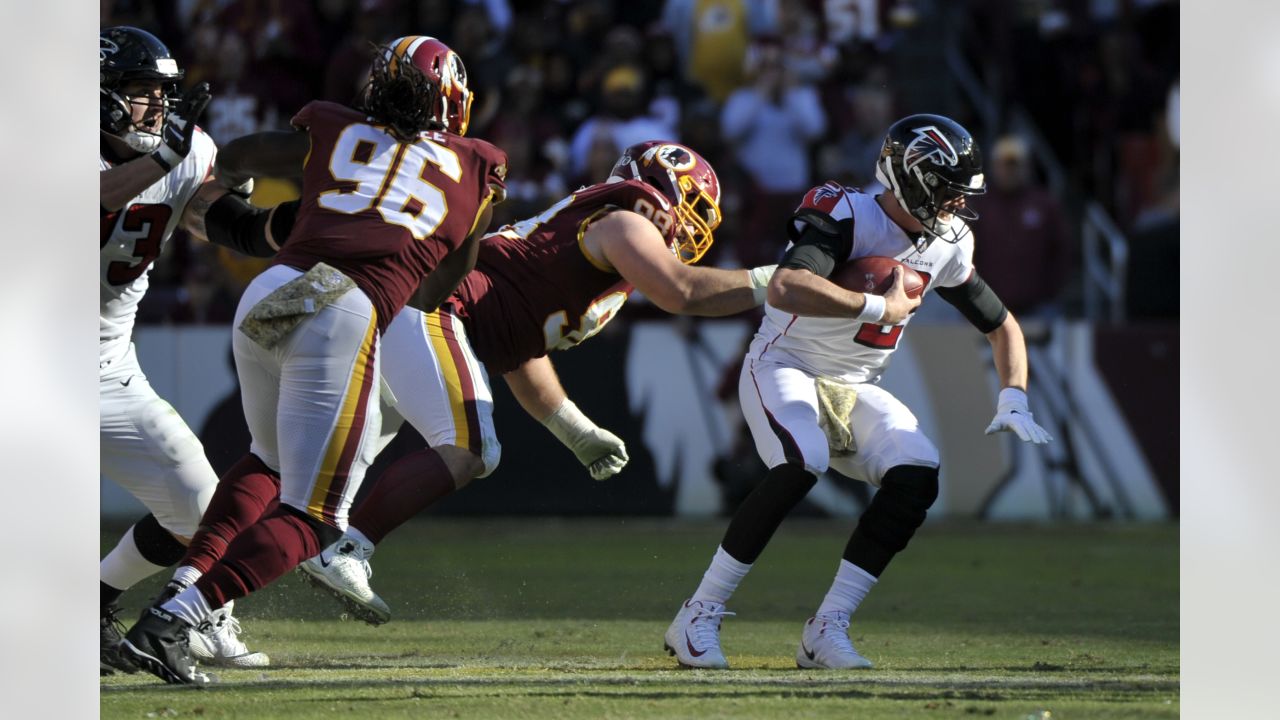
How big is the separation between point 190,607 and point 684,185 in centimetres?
220

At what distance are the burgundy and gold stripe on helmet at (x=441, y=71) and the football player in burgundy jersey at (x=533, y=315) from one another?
653 millimetres

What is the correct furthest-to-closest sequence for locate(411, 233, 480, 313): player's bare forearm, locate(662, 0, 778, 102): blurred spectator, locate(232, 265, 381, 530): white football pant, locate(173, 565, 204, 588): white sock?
locate(662, 0, 778, 102): blurred spectator → locate(411, 233, 480, 313): player's bare forearm → locate(173, 565, 204, 588): white sock → locate(232, 265, 381, 530): white football pant

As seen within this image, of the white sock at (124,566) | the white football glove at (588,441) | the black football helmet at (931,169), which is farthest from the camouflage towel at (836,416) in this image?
the white sock at (124,566)

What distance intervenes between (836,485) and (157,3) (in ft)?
18.6

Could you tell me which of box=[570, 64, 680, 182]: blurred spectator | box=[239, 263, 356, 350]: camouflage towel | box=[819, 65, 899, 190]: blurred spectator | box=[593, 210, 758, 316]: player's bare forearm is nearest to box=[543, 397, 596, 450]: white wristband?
box=[593, 210, 758, 316]: player's bare forearm

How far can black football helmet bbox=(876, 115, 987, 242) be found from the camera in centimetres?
538

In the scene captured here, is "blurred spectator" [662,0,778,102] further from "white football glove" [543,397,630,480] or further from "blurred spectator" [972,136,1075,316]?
"white football glove" [543,397,630,480]

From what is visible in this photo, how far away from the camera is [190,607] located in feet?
13.9

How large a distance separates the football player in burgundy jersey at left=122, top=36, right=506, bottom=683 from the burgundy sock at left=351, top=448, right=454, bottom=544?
34 centimetres

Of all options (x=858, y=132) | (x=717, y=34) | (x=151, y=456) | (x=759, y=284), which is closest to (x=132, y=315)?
(x=151, y=456)

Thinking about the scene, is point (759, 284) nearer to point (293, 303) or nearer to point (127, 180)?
point (293, 303)
